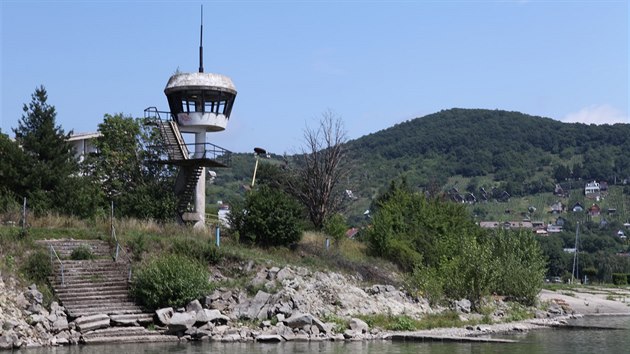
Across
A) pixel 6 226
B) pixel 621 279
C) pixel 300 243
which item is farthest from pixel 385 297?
pixel 621 279

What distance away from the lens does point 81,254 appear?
37.2 m

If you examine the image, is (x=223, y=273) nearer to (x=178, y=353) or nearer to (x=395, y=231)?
(x=178, y=353)

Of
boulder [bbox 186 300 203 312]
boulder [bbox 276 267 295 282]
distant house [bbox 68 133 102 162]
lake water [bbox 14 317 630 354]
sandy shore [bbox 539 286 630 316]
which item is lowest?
sandy shore [bbox 539 286 630 316]

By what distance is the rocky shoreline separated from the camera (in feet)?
105

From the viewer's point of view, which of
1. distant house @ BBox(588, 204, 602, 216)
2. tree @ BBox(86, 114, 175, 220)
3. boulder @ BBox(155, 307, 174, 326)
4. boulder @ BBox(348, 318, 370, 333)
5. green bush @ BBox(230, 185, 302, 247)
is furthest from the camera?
distant house @ BBox(588, 204, 602, 216)

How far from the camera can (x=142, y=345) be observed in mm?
31734

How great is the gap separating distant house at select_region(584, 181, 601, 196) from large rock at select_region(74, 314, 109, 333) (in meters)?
175

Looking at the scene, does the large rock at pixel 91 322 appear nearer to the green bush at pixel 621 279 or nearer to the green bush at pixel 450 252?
the green bush at pixel 450 252

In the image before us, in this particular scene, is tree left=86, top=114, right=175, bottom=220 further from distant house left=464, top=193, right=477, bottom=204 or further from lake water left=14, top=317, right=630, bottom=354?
distant house left=464, top=193, right=477, bottom=204

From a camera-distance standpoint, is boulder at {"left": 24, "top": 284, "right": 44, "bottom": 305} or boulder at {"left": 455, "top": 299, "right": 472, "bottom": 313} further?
boulder at {"left": 455, "top": 299, "right": 472, "bottom": 313}

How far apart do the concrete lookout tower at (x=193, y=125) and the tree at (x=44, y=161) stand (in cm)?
600

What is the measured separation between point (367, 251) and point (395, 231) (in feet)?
10.1

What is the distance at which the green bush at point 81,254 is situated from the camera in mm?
37094

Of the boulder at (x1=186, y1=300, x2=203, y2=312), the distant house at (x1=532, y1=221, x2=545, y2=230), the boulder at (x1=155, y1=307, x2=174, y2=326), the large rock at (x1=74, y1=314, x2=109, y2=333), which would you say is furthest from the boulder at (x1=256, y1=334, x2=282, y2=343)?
the distant house at (x1=532, y1=221, x2=545, y2=230)
